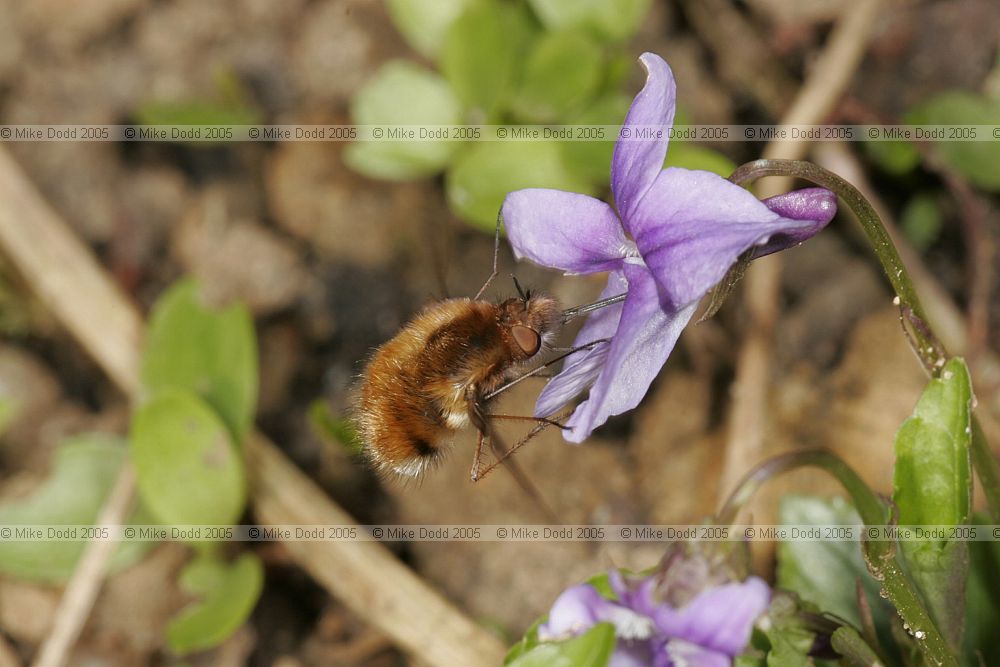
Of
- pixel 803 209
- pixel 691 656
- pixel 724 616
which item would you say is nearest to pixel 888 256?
pixel 803 209

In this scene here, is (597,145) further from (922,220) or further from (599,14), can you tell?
(922,220)

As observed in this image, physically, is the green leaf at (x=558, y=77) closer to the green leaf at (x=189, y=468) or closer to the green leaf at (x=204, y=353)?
the green leaf at (x=204, y=353)

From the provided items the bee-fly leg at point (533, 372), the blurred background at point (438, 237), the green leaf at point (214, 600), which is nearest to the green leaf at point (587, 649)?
the bee-fly leg at point (533, 372)

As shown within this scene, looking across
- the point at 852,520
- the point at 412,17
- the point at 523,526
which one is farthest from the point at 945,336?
the point at 412,17

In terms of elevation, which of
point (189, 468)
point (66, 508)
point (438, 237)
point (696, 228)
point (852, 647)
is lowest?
point (66, 508)

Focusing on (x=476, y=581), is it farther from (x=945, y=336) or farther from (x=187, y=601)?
(x=945, y=336)

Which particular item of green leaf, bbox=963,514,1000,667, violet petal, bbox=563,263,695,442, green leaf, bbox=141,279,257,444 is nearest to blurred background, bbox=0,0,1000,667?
green leaf, bbox=141,279,257,444
